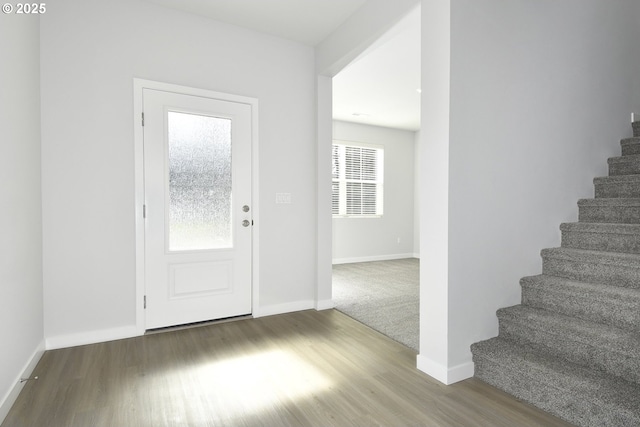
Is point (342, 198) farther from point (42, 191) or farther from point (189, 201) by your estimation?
point (42, 191)

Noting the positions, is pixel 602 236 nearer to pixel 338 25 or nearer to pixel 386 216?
pixel 338 25

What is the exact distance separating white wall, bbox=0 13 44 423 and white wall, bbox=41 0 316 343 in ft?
0.39

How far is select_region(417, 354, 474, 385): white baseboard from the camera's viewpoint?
2092mm

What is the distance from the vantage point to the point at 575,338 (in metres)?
1.94

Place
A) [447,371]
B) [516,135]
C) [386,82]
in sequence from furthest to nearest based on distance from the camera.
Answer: [386,82] < [516,135] < [447,371]

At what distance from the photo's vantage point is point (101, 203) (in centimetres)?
274

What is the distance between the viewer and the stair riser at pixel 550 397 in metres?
1.57

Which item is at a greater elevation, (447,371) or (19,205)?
(19,205)

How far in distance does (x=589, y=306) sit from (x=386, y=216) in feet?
17.1

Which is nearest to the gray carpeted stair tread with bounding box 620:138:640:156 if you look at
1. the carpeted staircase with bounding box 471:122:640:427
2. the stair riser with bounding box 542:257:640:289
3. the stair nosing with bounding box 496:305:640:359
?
the carpeted staircase with bounding box 471:122:640:427

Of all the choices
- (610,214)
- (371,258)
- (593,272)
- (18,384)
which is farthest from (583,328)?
(371,258)

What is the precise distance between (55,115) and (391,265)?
5468 mm

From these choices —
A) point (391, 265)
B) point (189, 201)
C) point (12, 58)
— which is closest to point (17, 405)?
point (189, 201)

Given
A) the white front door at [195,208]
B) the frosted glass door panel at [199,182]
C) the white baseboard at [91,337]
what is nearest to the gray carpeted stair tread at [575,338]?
the white front door at [195,208]
